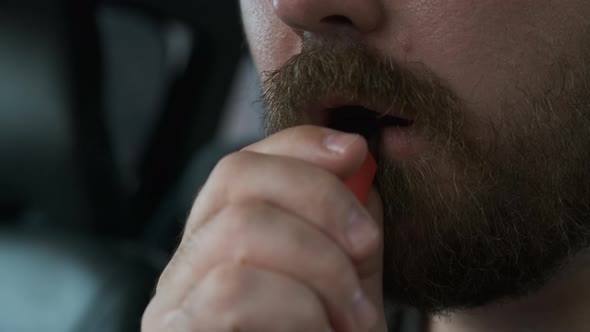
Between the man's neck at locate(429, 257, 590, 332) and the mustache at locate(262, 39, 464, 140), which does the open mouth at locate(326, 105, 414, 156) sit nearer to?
the mustache at locate(262, 39, 464, 140)

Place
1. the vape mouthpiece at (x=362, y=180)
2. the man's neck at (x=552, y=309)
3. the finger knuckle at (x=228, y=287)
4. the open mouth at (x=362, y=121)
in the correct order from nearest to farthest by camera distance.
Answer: the finger knuckle at (x=228, y=287) < the vape mouthpiece at (x=362, y=180) < the open mouth at (x=362, y=121) < the man's neck at (x=552, y=309)

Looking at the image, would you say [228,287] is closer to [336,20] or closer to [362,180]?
[362,180]

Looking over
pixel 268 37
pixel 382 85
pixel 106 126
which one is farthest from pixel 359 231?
pixel 106 126

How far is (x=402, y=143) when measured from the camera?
28.3 inches

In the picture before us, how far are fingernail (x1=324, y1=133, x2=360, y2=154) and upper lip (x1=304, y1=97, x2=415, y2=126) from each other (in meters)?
0.13

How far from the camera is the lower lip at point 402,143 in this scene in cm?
71

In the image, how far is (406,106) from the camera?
2.31 ft

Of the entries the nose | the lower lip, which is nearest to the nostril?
the nose

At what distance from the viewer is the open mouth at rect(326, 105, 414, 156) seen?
28.7 inches

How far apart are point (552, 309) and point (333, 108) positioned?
1.14ft

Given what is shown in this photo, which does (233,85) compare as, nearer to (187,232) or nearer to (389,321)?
(389,321)

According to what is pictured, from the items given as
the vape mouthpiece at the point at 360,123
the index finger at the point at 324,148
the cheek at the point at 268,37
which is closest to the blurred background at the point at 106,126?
the cheek at the point at 268,37

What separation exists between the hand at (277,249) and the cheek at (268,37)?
0.83 ft

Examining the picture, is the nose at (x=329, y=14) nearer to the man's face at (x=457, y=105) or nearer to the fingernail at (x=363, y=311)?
the man's face at (x=457, y=105)
